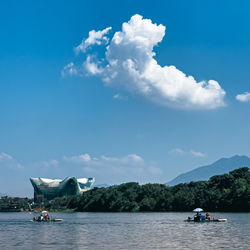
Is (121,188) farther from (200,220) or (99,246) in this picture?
(99,246)

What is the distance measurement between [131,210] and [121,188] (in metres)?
20.7

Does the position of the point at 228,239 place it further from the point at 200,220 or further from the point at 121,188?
the point at 121,188

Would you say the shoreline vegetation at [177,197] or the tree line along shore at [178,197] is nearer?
the tree line along shore at [178,197]

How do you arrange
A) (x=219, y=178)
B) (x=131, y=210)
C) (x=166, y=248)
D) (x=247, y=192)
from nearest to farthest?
(x=166, y=248) < (x=247, y=192) < (x=219, y=178) < (x=131, y=210)

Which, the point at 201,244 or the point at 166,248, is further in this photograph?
the point at 201,244

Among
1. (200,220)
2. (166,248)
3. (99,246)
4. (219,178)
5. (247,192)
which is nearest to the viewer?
(166,248)

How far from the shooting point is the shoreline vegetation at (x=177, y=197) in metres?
126

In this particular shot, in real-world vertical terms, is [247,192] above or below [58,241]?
above

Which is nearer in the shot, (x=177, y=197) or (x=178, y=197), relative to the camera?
(x=178, y=197)

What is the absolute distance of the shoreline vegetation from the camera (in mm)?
125688

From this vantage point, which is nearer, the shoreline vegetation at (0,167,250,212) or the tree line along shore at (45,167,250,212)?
the tree line along shore at (45,167,250,212)

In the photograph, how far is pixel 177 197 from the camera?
144875 millimetres

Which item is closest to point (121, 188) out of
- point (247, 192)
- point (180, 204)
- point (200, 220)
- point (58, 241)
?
Result: point (180, 204)

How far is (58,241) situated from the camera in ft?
161
